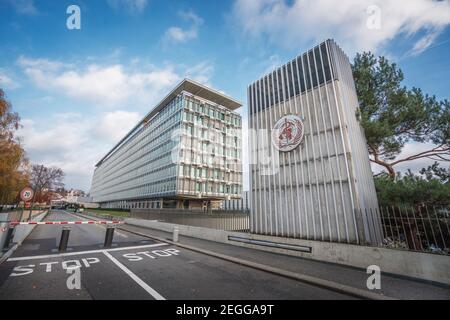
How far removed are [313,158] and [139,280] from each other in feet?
27.5

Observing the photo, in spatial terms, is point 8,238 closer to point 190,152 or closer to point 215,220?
point 215,220

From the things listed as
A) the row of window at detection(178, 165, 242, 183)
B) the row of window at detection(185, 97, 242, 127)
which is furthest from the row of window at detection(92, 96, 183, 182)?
the row of window at detection(178, 165, 242, 183)

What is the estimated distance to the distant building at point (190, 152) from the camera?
137 feet

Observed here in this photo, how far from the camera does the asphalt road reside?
4.83 meters

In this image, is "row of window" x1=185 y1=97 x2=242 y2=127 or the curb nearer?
the curb

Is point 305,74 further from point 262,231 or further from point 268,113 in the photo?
point 262,231

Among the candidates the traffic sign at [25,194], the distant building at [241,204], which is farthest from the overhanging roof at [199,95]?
the traffic sign at [25,194]

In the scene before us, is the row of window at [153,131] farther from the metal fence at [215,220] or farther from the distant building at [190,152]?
the metal fence at [215,220]

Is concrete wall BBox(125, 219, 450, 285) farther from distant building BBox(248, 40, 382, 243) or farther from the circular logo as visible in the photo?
the circular logo

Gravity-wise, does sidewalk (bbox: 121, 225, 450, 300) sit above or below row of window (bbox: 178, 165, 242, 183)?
below

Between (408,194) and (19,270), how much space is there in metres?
13.6

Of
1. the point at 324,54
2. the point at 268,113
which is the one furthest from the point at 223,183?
the point at 324,54

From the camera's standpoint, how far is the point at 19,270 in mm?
6586
